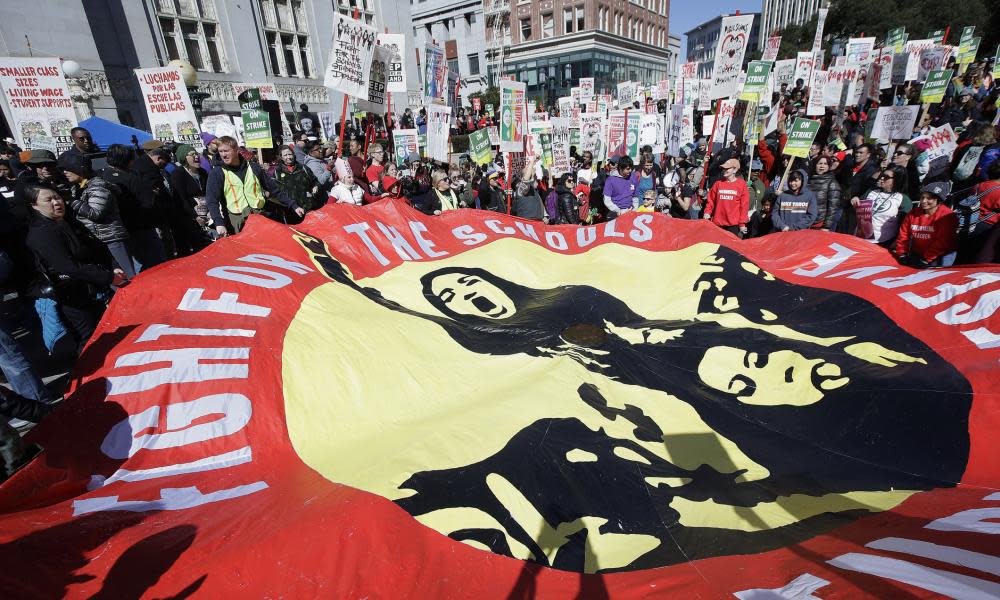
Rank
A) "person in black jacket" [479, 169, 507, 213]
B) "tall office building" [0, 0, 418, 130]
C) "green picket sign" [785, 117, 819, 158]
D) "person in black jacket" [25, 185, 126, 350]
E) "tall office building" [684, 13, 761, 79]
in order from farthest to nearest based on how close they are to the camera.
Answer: "tall office building" [684, 13, 761, 79] < "tall office building" [0, 0, 418, 130] < "person in black jacket" [479, 169, 507, 213] < "green picket sign" [785, 117, 819, 158] < "person in black jacket" [25, 185, 126, 350]

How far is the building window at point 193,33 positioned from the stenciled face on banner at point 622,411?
77.7 feet

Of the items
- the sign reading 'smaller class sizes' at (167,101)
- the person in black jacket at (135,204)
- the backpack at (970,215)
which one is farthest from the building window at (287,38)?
the backpack at (970,215)

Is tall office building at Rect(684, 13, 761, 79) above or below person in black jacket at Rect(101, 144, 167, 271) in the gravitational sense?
above

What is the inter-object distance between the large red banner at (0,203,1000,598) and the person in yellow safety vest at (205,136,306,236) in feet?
6.55

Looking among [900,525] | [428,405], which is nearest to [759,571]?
[900,525]

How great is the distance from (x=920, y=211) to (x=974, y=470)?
13.8 ft

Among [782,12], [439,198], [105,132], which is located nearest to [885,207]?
[439,198]

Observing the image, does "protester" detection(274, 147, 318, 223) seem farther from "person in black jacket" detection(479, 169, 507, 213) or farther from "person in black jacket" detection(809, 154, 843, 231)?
"person in black jacket" detection(809, 154, 843, 231)

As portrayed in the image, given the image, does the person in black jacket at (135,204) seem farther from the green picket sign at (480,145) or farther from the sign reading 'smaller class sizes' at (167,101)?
the green picket sign at (480,145)

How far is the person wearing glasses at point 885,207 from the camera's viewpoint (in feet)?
19.7

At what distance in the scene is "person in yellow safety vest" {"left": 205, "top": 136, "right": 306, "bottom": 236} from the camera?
5.65 m

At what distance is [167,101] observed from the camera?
8.94 m

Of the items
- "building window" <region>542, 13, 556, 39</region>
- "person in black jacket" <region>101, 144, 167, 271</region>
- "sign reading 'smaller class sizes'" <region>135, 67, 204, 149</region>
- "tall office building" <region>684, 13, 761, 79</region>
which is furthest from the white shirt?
"tall office building" <region>684, 13, 761, 79</region>

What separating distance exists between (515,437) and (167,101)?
10.1 m
